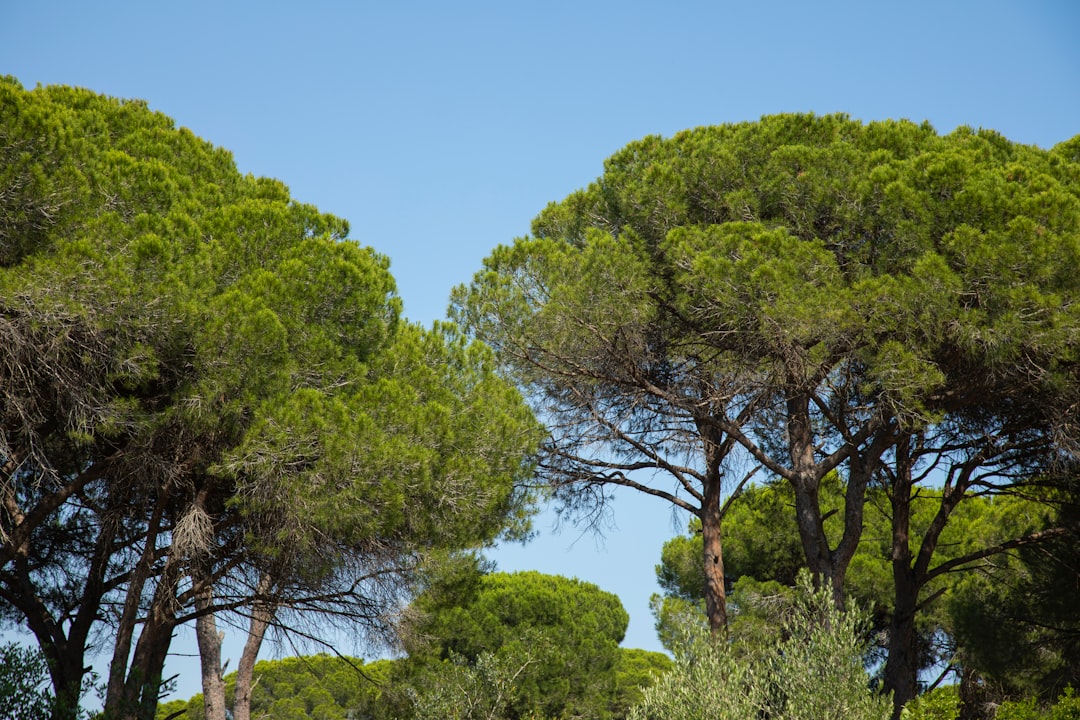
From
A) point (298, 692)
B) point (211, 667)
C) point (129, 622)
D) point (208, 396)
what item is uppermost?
point (298, 692)

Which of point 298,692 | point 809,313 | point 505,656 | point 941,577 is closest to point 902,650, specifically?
point 809,313

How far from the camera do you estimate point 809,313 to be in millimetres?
9602

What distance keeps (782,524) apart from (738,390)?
609 cm

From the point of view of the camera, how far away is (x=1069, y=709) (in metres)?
9.44

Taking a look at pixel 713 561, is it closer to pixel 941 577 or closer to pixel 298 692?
pixel 941 577

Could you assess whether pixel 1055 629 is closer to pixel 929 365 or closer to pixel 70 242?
pixel 929 365

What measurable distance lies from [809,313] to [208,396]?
556 centimetres

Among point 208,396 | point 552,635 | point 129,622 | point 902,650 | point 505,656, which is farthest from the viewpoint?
point 552,635

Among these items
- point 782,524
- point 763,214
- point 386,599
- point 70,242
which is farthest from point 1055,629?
point 70,242

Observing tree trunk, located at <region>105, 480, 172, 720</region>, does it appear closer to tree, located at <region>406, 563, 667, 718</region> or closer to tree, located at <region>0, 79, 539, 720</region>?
tree, located at <region>0, 79, 539, 720</region>

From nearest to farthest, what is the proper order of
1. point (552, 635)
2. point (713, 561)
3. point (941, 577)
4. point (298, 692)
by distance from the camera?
point (713, 561) → point (941, 577) → point (552, 635) → point (298, 692)

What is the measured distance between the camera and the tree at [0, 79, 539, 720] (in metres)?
8.71

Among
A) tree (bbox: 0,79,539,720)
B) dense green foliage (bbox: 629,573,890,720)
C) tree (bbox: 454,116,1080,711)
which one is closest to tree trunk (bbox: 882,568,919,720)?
tree (bbox: 454,116,1080,711)

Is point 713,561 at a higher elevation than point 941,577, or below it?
below
